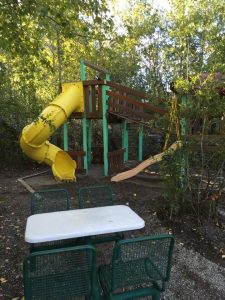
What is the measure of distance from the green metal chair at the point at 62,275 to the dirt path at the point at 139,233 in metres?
0.98

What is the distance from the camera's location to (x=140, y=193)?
21.0ft

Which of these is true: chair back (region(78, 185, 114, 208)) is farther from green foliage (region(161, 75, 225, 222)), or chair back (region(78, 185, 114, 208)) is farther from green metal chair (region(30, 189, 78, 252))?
green foliage (region(161, 75, 225, 222))

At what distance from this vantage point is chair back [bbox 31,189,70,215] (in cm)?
366

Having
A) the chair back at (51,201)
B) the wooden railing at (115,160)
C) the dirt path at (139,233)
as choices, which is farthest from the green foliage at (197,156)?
the wooden railing at (115,160)

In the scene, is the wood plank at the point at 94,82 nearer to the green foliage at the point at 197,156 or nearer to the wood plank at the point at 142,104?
the wood plank at the point at 142,104

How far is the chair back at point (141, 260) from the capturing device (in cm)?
224

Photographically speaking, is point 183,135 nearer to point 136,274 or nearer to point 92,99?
point 136,274

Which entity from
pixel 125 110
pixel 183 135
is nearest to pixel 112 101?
pixel 125 110

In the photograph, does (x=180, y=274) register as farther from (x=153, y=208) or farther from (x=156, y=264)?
(x=153, y=208)

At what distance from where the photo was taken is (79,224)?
274 cm

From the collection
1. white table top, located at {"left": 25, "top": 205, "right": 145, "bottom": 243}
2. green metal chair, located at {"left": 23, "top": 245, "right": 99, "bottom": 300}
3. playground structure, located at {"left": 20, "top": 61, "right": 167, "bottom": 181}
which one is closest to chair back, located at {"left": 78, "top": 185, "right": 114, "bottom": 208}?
white table top, located at {"left": 25, "top": 205, "right": 145, "bottom": 243}

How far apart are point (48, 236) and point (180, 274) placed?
5.92 ft

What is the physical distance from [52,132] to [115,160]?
2.32 meters

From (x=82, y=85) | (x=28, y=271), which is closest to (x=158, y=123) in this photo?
(x=28, y=271)
